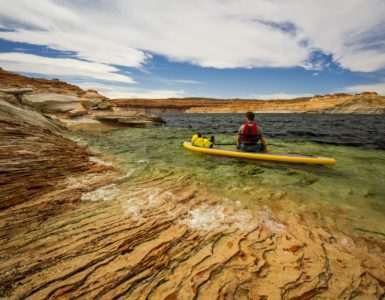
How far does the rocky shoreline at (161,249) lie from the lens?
267cm

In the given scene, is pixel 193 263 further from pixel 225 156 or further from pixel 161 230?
pixel 225 156

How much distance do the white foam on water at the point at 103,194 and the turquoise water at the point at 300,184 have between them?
4.55ft

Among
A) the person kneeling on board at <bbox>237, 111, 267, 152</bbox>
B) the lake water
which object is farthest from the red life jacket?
the lake water

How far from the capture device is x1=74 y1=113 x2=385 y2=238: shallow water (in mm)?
4754

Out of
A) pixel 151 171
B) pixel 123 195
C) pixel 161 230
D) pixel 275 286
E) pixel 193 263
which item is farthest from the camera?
pixel 151 171

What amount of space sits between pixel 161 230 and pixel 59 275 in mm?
1608

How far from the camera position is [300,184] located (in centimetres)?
688

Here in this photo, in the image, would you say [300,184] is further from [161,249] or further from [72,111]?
[72,111]

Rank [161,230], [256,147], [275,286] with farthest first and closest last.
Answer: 1. [256,147]
2. [161,230]
3. [275,286]

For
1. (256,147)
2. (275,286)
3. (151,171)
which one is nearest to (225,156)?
(256,147)

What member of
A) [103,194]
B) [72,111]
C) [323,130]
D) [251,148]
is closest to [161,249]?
[103,194]

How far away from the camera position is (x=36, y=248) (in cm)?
322

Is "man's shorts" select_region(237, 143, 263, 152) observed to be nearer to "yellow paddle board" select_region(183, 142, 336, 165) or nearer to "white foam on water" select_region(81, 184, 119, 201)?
"yellow paddle board" select_region(183, 142, 336, 165)

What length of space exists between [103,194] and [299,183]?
5.97 metres
